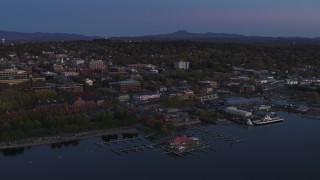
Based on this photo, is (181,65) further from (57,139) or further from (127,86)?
(57,139)

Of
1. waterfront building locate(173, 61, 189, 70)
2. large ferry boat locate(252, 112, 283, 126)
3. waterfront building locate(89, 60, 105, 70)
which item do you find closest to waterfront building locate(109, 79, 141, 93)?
waterfront building locate(89, 60, 105, 70)

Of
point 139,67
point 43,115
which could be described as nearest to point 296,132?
point 43,115

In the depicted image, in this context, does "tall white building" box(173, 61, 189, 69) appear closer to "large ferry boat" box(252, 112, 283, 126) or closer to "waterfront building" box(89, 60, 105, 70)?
"waterfront building" box(89, 60, 105, 70)

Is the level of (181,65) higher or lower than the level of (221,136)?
higher

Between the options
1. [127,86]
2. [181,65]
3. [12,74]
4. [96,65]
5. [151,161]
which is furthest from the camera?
[181,65]

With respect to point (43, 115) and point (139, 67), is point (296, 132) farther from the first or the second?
point (139, 67)

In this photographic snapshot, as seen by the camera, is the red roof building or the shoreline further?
the shoreline

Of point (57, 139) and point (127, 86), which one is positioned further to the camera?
point (127, 86)

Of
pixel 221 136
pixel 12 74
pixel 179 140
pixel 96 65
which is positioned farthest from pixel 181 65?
pixel 179 140

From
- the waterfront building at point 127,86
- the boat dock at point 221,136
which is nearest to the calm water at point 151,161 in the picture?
the boat dock at point 221,136
